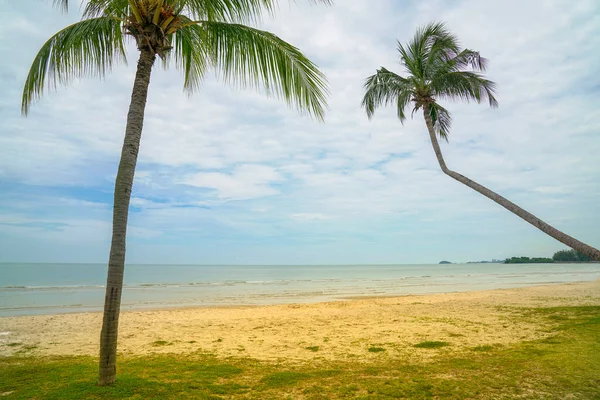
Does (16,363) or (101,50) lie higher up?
(101,50)

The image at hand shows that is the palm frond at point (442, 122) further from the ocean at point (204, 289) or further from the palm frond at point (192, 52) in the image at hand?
the ocean at point (204, 289)

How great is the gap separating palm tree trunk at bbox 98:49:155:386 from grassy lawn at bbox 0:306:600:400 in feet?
1.30

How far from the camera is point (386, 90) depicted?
12125 mm

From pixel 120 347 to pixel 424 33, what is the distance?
11570 millimetres

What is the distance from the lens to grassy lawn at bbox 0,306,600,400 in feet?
14.7

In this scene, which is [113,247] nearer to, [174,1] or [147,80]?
[147,80]

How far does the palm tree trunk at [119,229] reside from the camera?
4457 mm

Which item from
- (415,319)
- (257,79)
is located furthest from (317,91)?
(415,319)

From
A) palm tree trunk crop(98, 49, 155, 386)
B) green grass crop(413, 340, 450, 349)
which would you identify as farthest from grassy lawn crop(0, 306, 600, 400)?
green grass crop(413, 340, 450, 349)

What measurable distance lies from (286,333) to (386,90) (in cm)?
773

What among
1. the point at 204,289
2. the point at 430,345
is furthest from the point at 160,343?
the point at 204,289

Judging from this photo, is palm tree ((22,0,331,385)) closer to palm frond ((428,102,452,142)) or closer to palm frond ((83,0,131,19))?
palm frond ((83,0,131,19))

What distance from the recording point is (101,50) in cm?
583

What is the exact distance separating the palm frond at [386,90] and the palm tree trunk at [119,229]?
8478 millimetres
